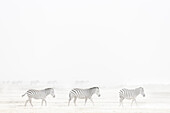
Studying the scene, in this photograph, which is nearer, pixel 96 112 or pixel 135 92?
pixel 96 112

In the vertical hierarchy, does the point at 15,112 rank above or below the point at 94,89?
below

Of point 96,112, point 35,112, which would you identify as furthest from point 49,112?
point 96,112

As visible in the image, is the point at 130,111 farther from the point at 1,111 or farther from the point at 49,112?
the point at 1,111

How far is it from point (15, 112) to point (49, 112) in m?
1.89

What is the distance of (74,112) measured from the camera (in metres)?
23.9

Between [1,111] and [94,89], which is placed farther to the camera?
[94,89]

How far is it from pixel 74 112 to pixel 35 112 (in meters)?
2.17

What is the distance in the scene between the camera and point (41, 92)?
29.7m

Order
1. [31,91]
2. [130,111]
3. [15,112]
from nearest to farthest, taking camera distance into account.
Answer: [15,112], [130,111], [31,91]

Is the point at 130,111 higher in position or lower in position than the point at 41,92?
lower

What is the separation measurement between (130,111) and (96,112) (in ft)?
7.41

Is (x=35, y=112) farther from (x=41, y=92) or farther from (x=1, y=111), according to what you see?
(x=41, y=92)

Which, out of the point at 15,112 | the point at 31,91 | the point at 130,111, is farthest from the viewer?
the point at 31,91

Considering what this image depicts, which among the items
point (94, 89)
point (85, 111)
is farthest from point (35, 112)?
point (94, 89)
